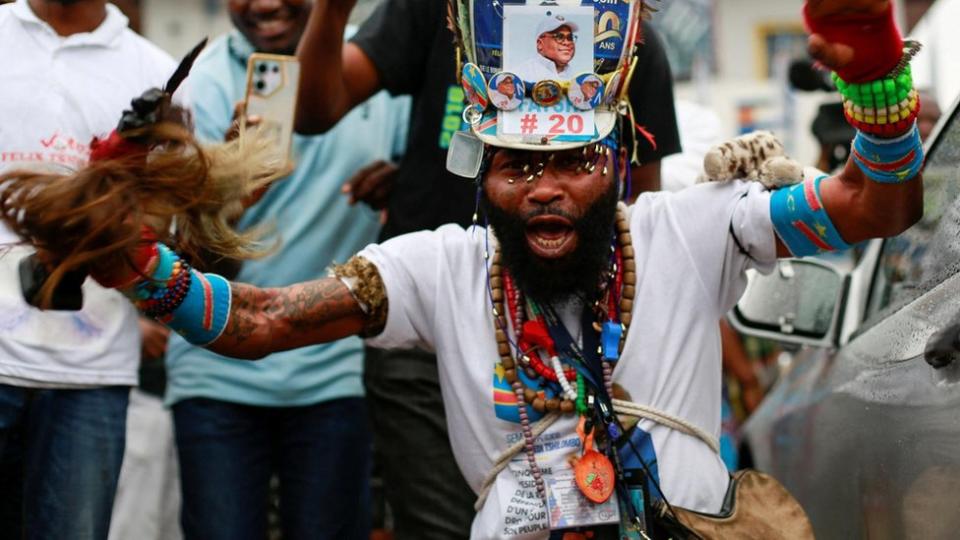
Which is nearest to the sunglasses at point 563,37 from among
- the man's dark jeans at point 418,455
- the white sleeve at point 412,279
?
the white sleeve at point 412,279

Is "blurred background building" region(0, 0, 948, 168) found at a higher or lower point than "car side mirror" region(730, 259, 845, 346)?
higher

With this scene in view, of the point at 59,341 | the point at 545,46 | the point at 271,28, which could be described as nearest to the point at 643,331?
the point at 545,46

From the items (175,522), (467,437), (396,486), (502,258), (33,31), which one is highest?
(33,31)

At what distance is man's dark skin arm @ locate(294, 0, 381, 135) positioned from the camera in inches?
175

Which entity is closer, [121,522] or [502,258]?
[502,258]

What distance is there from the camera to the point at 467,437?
3695 mm

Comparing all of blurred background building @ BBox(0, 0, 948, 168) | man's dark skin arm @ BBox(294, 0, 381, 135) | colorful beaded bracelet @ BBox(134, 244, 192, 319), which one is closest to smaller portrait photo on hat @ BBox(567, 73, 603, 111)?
colorful beaded bracelet @ BBox(134, 244, 192, 319)

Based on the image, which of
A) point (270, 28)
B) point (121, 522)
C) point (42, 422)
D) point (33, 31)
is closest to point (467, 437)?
point (42, 422)

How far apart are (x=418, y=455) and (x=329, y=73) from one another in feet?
3.89

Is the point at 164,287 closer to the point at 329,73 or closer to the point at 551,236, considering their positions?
the point at 551,236

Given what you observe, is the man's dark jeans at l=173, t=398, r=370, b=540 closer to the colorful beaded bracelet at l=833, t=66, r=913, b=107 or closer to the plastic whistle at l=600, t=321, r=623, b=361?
the plastic whistle at l=600, t=321, r=623, b=361

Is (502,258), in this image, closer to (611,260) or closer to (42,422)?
(611,260)

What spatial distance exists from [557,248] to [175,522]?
317 cm

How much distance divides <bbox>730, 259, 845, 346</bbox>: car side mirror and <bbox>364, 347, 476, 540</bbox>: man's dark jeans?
0.95 m
